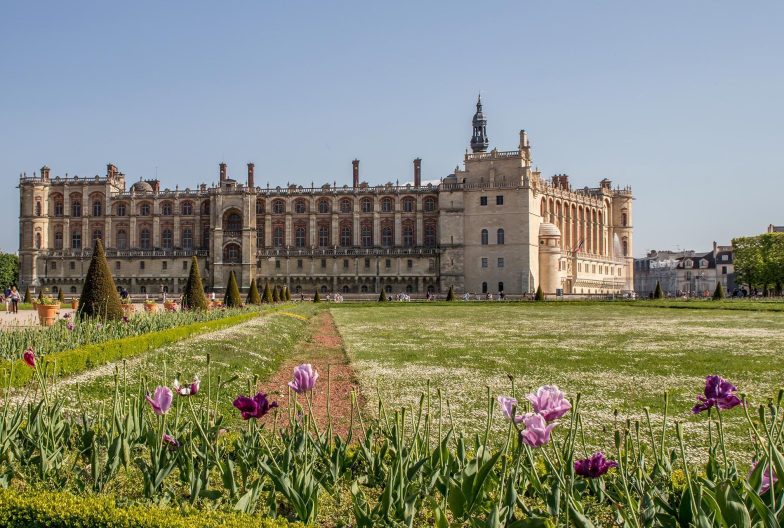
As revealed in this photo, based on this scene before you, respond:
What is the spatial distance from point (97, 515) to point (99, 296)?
55.2 ft

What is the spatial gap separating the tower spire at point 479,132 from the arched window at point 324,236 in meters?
25.4

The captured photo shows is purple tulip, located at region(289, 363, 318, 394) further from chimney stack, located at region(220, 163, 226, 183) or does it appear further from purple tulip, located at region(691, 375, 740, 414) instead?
chimney stack, located at region(220, 163, 226, 183)

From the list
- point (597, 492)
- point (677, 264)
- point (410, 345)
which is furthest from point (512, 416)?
point (677, 264)

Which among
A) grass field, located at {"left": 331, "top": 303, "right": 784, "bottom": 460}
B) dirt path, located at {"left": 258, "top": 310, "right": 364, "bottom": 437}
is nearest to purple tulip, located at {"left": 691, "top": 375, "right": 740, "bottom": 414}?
grass field, located at {"left": 331, "top": 303, "right": 784, "bottom": 460}

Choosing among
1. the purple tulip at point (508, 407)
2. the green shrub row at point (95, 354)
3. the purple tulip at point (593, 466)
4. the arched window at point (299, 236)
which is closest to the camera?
the purple tulip at point (508, 407)

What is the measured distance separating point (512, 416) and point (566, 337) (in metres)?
17.4

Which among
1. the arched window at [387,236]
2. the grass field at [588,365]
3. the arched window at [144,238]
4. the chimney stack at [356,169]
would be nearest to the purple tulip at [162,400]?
the grass field at [588,365]

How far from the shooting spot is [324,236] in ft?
233

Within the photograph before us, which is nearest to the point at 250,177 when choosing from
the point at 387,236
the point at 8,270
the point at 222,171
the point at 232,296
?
the point at 222,171

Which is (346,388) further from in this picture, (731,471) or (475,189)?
(475,189)

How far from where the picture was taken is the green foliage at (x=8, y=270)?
225 feet

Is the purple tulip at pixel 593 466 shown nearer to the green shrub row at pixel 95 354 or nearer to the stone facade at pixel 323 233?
the green shrub row at pixel 95 354

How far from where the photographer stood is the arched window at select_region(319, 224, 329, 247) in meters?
70.8

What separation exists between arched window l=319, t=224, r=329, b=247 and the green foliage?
30714 millimetres
